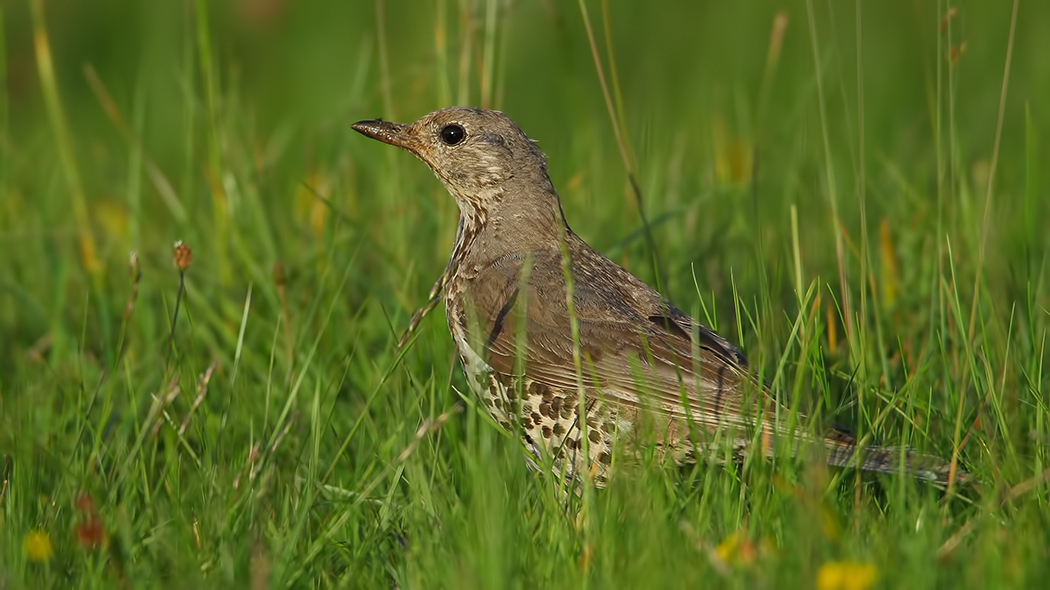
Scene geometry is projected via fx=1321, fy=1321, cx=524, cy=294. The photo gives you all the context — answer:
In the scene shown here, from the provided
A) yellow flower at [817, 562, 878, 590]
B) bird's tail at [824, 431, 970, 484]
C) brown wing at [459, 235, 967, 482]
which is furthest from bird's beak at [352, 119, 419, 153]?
yellow flower at [817, 562, 878, 590]

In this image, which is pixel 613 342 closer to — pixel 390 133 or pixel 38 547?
pixel 390 133

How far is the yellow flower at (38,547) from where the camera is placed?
3.54 metres

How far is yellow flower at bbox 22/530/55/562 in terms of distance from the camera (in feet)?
11.6

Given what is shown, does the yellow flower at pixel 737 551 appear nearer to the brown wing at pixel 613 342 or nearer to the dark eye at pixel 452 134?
the brown wing at pixel 613 342

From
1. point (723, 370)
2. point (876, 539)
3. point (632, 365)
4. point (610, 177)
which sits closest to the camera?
point (876, 539)

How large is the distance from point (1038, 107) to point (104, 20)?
8.04 metres

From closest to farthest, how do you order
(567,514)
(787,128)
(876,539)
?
(876,539) < (567,514) < (787,128)

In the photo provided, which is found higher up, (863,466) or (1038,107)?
(1038,107)

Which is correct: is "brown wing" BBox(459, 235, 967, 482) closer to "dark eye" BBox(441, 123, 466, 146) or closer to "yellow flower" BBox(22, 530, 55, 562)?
"dark eye" BBox(441, 123, 466, 146)

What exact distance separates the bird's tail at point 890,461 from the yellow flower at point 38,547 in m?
2.20

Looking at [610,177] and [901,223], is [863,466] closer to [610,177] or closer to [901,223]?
[901,223]

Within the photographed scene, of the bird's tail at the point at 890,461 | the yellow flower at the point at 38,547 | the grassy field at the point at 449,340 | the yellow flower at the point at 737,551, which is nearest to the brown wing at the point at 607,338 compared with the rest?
A: the grassy field at the point at 449,340

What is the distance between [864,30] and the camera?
11.2m

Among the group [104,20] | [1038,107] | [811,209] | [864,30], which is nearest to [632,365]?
[811,209]
